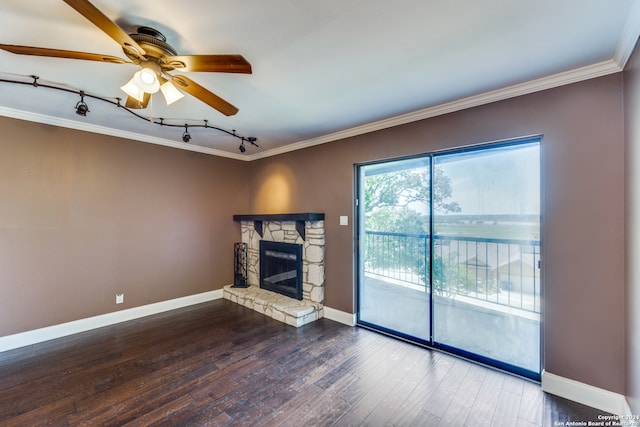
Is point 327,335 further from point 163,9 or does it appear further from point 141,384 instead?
point 163,9

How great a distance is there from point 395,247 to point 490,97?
1.81 meters

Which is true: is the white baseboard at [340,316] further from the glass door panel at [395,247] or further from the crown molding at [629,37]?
the crown molding at [629,37]

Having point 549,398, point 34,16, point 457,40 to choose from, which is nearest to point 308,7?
point 457,40

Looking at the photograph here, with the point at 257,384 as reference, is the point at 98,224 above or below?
above

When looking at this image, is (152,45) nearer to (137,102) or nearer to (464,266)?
(137,102)

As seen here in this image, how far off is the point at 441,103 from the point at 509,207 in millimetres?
1193

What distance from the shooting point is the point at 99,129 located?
346 centimetres

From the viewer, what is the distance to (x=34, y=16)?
1525 mm

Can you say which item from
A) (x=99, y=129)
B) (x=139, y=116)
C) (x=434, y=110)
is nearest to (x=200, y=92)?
(x=139, y=116)

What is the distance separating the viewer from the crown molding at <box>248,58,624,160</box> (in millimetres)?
2016

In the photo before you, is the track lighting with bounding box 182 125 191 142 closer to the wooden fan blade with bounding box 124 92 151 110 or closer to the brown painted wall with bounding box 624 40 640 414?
the wooden fan blade with bounding box 124 92 151 110

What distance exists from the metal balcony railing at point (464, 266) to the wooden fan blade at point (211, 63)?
2458 millimetres

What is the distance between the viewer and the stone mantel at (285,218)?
375 centimetres

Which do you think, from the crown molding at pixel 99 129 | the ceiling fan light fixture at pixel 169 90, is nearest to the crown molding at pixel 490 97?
the crown molding at pixel 99 129
